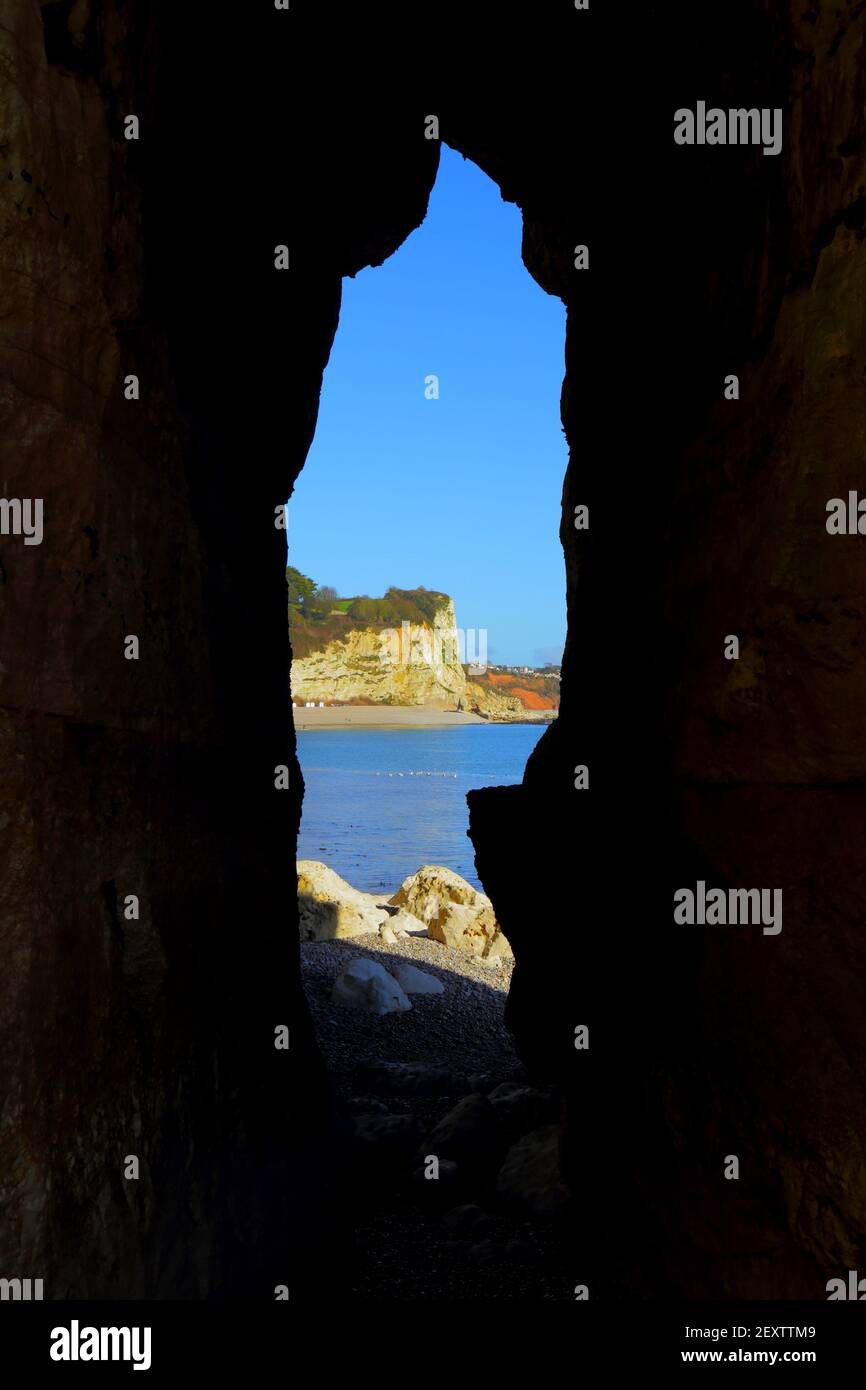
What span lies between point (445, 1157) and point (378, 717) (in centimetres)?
12786

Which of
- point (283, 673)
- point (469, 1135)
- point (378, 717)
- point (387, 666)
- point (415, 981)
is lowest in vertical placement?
point (415, 981)

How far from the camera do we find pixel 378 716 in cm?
13575

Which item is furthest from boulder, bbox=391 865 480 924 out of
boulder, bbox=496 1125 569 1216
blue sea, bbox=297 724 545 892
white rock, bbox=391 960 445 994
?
boulder, bbox=496 1125 569 1216

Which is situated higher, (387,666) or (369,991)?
(387,666)

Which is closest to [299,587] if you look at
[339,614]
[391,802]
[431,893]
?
[339,614]

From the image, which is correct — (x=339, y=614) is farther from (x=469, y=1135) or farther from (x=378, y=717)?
(x=469, y=1135)

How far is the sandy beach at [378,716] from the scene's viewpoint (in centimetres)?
12888

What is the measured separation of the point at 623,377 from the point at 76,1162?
6.01 metres

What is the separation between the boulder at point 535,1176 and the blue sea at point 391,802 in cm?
312

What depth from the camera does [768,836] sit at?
15.9 ft

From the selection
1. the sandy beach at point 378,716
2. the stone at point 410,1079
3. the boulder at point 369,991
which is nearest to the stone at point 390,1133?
the stone at point 410,1079

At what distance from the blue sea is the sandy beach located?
8.46 metres

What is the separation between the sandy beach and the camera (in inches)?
5074

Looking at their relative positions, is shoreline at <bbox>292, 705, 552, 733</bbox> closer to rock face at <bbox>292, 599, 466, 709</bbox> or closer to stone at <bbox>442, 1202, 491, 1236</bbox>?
rock face at <bbox>292, 599, 466, 709</bbox>
